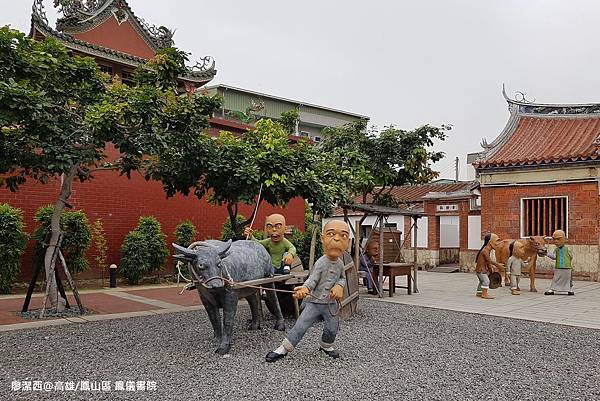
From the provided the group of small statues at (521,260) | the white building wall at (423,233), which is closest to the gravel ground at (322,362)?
the group of small statues at (521,260)

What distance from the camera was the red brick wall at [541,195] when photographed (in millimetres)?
14422

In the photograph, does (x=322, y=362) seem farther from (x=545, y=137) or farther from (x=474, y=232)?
(x=545, y=137)

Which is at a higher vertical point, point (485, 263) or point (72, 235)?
point (72, 235)

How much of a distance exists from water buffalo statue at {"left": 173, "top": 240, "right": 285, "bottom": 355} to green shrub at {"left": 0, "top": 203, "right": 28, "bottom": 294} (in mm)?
5683

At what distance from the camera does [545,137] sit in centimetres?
1672

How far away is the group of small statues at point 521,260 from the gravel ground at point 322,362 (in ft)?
9.64

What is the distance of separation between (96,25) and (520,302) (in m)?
13.1

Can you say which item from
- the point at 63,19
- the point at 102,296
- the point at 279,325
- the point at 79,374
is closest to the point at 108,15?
the point at 63,19

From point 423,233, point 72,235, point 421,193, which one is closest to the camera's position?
point 72,235

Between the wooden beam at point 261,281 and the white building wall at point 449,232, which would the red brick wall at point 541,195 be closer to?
the white building wall at point 449,232

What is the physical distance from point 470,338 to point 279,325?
8.04ft

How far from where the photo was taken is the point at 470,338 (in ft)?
22.7

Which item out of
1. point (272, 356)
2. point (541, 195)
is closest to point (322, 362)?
point (272, 356)

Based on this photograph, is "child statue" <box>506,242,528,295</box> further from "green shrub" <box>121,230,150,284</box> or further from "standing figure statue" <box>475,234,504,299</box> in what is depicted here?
"green shrub" <box>121,230,150,284</box>
